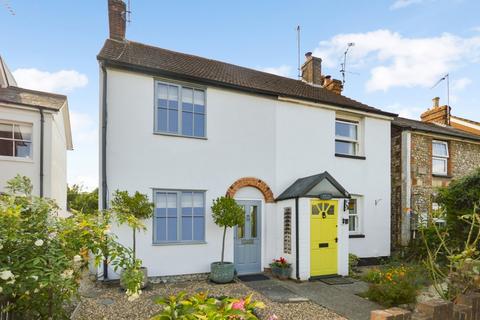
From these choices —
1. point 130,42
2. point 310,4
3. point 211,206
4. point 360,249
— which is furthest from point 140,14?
point 360,249

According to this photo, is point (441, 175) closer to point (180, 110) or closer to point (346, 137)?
point (346, 137)

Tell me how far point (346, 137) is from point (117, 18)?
9.71 metres

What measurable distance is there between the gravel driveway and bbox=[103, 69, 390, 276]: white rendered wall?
3.22ft

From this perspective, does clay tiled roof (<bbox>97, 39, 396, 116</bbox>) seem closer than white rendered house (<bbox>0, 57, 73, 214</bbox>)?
Yes

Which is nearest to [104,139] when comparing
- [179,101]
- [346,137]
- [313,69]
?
[179,101]

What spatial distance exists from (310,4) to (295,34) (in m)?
6.15

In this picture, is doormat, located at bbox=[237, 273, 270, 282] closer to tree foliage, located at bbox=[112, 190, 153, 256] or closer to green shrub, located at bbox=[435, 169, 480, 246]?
tree foliage, located at bbox=[112, 190, 153, 256]

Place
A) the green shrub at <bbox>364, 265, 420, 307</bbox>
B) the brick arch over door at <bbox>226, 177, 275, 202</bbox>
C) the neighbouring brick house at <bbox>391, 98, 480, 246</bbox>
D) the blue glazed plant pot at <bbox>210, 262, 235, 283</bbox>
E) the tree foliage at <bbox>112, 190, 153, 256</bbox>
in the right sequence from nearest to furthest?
the green shrub at <bbox>364, 265, 420, 307</bbox> < the tree foliage at <bbox>112, 190, 153, 256</bbox> < the blue glazed plant pot at <bbox>210, 262, 235, 283</bbox> < the brick arch over door at <bbox>226, 177, 275, 202</bbox> < the neighbouring brick house at <bbox>391, 98, 480, 246</bbox>

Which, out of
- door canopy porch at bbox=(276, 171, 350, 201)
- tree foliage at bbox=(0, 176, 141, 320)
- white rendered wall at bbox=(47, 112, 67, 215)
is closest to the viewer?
tree foliage at bbox=(0, 176, 141, 320)

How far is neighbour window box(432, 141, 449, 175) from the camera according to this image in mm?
12852

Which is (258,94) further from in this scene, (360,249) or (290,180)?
(360,249)

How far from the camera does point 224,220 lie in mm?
8016

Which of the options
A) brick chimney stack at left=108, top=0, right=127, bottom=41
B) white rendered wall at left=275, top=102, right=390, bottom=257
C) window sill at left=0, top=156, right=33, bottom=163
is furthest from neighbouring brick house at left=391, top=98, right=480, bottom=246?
window sill at left=0, top=156, right=33, bottom=163

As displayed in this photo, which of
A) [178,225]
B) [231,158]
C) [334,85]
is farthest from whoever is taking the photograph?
[334,85]
